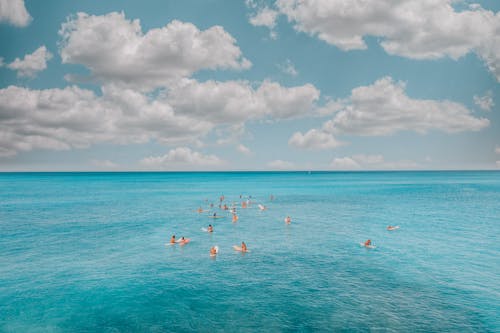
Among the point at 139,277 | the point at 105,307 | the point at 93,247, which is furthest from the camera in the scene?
the point at 93,247

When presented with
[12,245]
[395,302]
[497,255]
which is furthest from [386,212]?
[12,245]

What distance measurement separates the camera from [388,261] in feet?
119

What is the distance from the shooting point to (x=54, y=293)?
2777 cm

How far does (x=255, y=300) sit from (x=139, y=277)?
1282 centimetres

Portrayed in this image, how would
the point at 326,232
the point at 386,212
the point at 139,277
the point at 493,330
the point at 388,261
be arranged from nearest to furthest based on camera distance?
the point at 493,330 < the point at 139,277 < the point at 388,261 < the point at 326,232 < the point at 386,212

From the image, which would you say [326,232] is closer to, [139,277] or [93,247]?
[139,277]

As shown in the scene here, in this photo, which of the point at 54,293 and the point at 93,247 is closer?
the point at 54,293

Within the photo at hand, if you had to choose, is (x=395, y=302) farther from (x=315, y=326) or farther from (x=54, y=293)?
(x=54, y=293)

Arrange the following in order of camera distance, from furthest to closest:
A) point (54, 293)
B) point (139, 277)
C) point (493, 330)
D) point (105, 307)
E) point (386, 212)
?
point (386, 212) < point (139, 277) < point (54, 293) < point (105, 307) < point (493, 330)

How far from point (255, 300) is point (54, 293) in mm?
17639

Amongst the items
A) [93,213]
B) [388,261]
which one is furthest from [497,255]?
[93,213]

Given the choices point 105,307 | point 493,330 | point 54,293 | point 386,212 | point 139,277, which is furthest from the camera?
point 386,212

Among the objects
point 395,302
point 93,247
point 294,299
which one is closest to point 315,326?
point 294,299

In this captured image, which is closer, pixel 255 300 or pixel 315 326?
pixel 315 326
